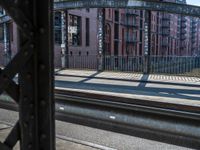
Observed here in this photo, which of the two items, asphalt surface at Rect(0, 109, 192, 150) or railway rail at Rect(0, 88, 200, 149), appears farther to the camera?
asphalt surface at Rect(0, 109, 192, 150)

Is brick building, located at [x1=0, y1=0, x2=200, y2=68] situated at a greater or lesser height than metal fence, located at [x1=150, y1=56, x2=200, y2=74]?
greater

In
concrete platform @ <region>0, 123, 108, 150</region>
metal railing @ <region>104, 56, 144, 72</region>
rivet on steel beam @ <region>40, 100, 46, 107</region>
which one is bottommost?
concrete platform @ <region>0, 123, 108, 150</region>

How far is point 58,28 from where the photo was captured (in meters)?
35.5

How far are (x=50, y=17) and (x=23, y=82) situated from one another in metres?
0.50

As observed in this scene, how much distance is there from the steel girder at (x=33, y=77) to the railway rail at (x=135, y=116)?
114 cm

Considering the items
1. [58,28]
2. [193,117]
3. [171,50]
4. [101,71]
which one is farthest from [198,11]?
[171,50]

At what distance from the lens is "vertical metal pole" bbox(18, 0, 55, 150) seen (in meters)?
2.39

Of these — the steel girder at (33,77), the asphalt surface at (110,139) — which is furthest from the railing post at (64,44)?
the steel girder at (33,77)

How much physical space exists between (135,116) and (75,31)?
132ft

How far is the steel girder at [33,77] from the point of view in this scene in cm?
233

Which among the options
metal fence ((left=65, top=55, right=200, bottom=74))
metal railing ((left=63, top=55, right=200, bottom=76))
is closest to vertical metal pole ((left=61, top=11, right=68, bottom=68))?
metal railing ((left=63, top=55, right=200, bottom=76))

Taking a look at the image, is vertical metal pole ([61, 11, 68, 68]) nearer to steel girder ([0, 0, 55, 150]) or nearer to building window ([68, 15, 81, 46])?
building window ([68, 15, 81, 46])

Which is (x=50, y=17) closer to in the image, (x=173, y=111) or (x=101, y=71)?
(x=173, y=111)

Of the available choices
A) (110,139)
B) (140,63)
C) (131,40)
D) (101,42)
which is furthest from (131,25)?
→ (110,139)
